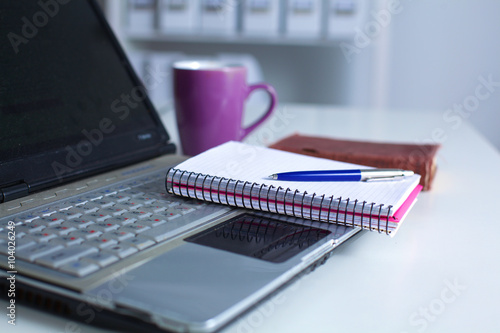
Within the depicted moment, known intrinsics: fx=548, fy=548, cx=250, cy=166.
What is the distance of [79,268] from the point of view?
346mm

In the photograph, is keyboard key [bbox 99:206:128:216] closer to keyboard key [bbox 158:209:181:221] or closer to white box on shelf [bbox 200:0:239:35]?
keyboard key [bbox 158:209:181:221]

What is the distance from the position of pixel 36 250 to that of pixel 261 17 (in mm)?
1644

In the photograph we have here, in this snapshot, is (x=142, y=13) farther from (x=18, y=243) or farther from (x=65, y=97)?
(x=18, y=243)

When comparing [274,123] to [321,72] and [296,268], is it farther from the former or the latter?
[321,72]

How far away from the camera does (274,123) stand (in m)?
1.12

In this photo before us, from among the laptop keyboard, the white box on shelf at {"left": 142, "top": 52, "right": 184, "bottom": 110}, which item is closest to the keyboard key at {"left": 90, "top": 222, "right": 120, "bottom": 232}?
the laptop keyboard

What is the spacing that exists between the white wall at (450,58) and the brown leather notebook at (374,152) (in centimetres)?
164

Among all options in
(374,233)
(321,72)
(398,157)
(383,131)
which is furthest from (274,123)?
(321,72)

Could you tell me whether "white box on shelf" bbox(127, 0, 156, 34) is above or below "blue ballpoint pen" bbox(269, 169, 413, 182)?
above

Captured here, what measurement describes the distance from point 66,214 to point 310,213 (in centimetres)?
21

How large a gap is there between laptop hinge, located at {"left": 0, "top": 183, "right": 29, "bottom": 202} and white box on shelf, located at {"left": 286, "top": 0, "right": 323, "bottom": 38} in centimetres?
151

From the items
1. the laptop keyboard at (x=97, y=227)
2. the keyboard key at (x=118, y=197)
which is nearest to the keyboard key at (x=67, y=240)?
the laptop keyboard at (x=97, y=227)

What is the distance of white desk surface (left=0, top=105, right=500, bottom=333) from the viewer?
36 centimetres

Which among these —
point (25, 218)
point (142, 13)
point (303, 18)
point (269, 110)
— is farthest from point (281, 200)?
point (142, 13)
